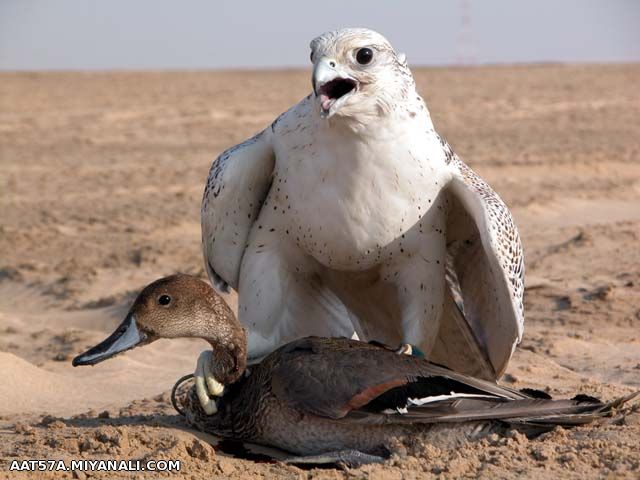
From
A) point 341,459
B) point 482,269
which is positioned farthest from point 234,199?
point 341,459

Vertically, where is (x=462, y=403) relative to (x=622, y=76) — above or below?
above

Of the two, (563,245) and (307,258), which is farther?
(563,245)

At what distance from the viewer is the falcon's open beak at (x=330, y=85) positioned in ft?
14.4

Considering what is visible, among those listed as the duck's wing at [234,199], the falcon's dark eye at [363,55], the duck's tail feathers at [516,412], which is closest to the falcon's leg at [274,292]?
the duck's wing at [234,199]

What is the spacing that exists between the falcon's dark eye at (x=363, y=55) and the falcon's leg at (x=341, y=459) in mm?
1464

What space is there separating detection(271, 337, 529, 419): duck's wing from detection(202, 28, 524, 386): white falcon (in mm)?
563

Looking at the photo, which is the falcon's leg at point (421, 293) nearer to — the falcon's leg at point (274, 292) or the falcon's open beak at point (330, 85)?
the falcon's leg at point (274, 292)

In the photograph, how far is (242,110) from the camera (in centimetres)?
2241

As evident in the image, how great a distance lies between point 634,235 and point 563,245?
63 cm

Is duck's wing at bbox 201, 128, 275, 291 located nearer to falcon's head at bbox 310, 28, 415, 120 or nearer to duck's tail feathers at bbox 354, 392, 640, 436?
falcon's head at bbox 310, 28, 415, 120

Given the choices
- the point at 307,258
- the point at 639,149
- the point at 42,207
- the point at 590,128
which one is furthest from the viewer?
the point at 590,128

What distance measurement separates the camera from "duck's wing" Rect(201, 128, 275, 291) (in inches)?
198

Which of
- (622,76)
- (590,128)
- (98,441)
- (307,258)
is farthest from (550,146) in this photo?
(622,76)

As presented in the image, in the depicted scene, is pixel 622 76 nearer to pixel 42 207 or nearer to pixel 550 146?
pixel 550 146
